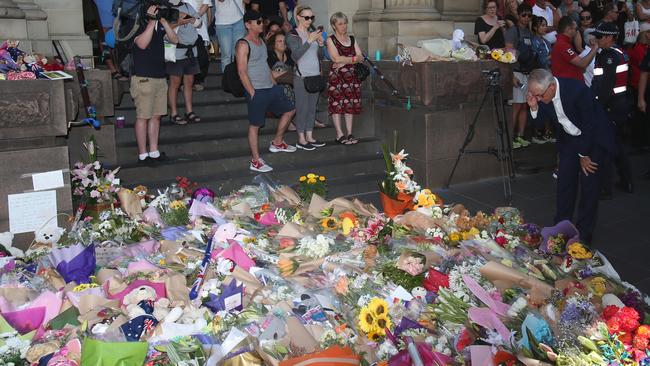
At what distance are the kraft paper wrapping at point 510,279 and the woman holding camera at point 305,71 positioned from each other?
5292mm

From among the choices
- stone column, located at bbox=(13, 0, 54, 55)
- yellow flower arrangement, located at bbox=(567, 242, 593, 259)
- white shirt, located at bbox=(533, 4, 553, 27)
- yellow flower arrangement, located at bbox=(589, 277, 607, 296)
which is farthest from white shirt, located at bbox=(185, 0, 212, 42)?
yellow flower arrangement, located at bbox=(589, 277, 607, 296)

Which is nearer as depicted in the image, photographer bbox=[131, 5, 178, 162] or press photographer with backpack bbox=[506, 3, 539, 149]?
photographer bbox=[131, 5, 178, 162]

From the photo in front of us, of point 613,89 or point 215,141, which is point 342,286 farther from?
point 613,89

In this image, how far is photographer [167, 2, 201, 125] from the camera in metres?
8.45

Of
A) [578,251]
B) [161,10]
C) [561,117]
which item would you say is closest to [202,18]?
[161,10]

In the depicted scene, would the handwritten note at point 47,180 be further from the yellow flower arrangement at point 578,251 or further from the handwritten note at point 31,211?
the yellow flower arrangement at point 578,251

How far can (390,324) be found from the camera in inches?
142

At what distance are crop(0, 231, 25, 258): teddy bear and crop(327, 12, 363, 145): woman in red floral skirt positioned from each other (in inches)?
187

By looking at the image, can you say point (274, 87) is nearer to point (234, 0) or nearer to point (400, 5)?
point (234, 0)

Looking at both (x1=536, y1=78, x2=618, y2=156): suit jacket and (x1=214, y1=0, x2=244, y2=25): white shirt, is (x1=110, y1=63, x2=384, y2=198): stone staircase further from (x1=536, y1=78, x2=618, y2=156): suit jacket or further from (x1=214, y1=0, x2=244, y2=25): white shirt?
(x1=536, y1=78, x2=618, y2=156): suit jacket

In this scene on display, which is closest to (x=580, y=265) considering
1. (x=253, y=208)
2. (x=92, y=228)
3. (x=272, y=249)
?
(x=272, y=249)

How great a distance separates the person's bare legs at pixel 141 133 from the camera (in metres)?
7.73

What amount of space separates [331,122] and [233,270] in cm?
584

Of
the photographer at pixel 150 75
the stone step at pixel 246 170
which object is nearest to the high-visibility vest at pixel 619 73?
the stone step at pixel 246 170
